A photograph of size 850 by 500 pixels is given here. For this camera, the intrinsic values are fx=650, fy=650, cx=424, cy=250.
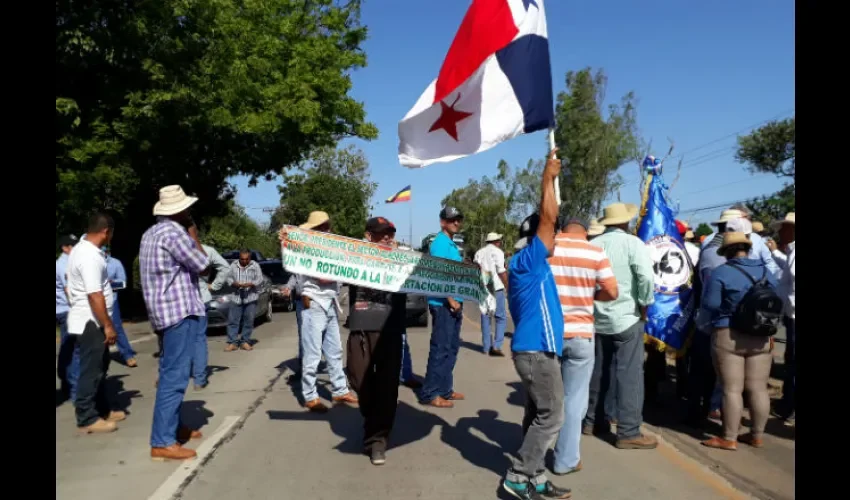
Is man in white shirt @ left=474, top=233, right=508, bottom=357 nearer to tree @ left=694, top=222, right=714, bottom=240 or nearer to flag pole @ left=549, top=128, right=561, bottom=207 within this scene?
tree @ left=694, top=222, right=714, bottom=240

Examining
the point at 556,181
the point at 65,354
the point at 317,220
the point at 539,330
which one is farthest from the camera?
the point at 65,354

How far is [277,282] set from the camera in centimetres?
1972

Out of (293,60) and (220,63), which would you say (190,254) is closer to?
(220,63)

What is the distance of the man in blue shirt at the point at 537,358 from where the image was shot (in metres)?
4.23

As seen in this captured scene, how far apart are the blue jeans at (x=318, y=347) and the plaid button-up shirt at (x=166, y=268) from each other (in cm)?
194

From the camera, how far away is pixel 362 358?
17.2 ft

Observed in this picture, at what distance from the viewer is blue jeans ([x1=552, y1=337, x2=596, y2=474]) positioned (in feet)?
15.6

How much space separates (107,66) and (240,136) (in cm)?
473

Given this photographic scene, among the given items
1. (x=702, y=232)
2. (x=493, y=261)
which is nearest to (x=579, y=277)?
(x=493, y=261)

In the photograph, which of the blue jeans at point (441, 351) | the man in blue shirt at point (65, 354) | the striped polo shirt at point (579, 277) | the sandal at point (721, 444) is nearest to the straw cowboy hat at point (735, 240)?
the striped polo shirt at point (579, 277)

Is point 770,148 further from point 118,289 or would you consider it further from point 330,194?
point 118,289

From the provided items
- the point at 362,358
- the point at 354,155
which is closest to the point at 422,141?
the point at 362,358

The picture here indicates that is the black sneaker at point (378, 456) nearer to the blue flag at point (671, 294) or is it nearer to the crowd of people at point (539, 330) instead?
the crowd of people at point (539, 330)

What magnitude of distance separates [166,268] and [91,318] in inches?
60.5
